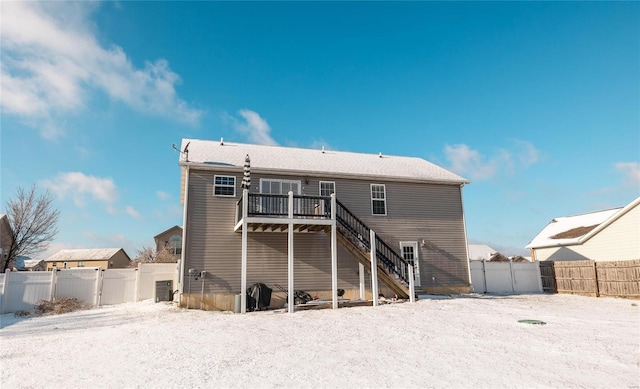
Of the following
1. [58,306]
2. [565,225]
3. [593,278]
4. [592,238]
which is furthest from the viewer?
[565,225]

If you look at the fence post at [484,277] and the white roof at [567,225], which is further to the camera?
the white roof at [567,225]

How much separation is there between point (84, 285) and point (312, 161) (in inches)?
451

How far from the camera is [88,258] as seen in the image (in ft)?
165

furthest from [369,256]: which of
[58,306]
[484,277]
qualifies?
[58,306]

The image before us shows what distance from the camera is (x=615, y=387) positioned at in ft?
17.0

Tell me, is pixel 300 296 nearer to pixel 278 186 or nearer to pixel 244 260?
pixel 244 260

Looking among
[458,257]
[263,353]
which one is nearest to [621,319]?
[458,257]

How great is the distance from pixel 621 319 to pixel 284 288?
11.0 metres

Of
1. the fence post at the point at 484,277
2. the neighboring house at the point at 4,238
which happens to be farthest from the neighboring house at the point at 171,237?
the fence post at the point at 484,277

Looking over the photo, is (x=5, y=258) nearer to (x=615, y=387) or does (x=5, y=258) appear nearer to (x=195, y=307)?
(x=195, y=307)

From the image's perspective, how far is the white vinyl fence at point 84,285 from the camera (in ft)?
48.2

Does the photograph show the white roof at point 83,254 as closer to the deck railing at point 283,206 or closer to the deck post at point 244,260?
the deck railing at point 283,206

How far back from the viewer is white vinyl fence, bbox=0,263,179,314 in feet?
48.2

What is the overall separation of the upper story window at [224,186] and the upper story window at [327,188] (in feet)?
12.2
